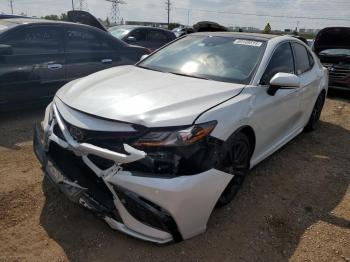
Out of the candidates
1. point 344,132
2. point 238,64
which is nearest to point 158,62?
point 238,64

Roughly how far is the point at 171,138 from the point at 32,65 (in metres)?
3.59

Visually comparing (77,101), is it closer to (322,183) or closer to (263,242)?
(263,242)

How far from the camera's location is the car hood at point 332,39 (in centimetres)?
964

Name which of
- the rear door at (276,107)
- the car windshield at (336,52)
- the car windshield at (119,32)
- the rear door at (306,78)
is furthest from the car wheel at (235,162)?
the car windshield at (119,32)

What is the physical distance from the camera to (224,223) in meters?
3.13

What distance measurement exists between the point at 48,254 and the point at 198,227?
110 centimetres

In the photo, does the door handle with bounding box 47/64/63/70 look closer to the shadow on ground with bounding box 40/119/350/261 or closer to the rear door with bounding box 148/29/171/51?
the shadow on ground with bounding box 40/119/350/261

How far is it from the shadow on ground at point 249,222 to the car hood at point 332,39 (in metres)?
6.40

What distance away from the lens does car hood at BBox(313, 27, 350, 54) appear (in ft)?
31.6

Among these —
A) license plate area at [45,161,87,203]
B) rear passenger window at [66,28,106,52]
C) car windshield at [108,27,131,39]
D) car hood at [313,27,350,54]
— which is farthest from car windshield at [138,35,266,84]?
car hood at [313,27,350,54]

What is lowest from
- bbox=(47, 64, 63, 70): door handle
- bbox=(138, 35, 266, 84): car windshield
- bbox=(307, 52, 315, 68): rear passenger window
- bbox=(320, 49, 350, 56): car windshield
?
bbox=(320, 49, 350, 56): car windshield

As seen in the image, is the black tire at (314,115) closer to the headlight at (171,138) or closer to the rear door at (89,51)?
the rear door at (89,51)

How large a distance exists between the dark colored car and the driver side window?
320 centimetres

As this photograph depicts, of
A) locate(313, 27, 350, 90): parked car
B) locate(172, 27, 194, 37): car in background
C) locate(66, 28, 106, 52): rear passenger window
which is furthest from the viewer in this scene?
locate(172, 27, 194, 37): car in background
